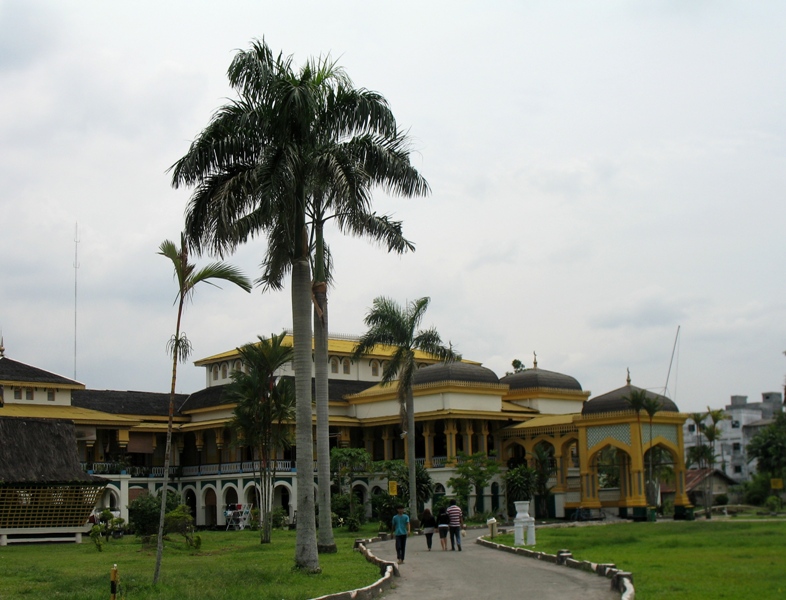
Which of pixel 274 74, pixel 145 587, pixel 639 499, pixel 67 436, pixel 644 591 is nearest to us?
pixel 644 591

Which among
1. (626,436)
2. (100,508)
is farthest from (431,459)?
(100,508)

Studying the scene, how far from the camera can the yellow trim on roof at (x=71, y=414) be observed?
160ft

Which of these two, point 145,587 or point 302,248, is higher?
point 302,248

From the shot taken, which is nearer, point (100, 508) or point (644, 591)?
point (644, 591)

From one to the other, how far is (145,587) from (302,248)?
800 cm

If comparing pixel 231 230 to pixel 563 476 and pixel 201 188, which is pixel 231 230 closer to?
pixel 201 188

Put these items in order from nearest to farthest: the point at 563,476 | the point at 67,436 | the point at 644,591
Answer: the point at 644,591, the point at 67,436, the point at 563,476

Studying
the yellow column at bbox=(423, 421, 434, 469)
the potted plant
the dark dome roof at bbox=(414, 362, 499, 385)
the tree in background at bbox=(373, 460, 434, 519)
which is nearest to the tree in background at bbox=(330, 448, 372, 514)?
the tree in background at bbox=(373, 460, 434, 519)

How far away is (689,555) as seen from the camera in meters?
24.0

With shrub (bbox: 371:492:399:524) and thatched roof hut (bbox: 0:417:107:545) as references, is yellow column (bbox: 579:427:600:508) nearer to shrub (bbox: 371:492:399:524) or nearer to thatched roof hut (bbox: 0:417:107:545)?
shrub (bbox: 371:492:399:524)

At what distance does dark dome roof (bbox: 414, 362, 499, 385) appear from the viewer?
51.3 metres

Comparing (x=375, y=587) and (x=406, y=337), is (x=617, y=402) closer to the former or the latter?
(x=406, y=337)

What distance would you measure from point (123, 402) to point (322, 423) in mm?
34834

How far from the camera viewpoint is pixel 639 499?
4516 cm
